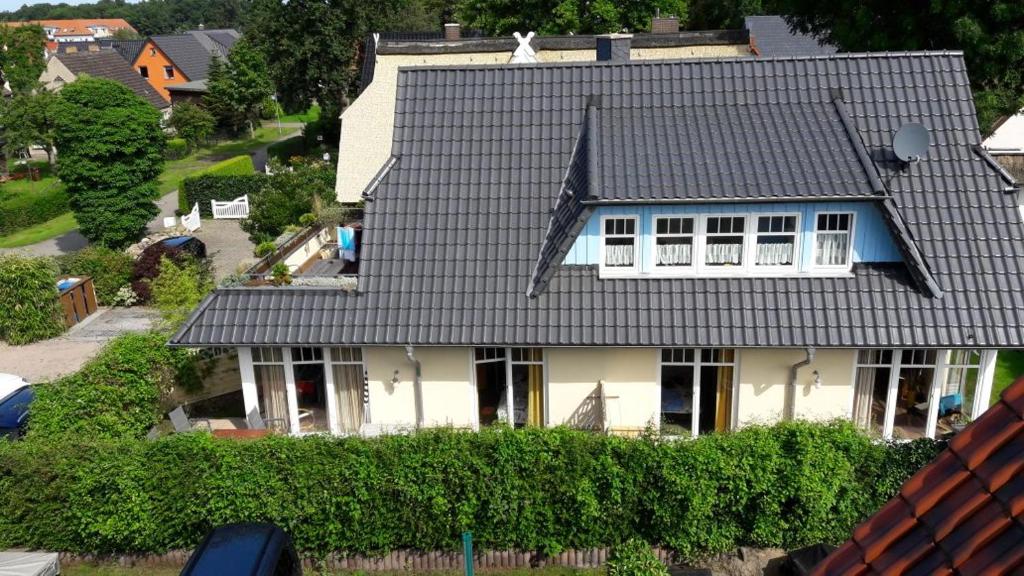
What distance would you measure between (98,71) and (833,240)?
201 ft

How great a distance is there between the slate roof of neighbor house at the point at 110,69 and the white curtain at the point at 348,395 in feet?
172

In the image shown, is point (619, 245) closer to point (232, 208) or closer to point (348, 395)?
point (348, 395)

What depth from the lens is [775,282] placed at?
13.5 metres

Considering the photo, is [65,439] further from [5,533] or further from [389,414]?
[389,414]

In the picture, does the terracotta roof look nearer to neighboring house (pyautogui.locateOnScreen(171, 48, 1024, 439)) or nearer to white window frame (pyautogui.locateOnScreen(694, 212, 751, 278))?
neighboring house (pyautogui.locateOnScreen(171, 48, 1024, 439))

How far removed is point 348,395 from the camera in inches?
581

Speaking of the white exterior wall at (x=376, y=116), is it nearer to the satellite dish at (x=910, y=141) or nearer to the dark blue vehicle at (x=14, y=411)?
the dark blue vehicle at (x=14, y=411)

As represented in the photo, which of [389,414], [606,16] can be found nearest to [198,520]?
[389,414]

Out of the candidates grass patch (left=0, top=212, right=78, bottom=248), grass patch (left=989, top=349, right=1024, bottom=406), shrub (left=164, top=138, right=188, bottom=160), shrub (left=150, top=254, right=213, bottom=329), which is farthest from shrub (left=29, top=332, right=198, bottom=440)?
shrub (left=164, top=138, right=188, bottom=160)

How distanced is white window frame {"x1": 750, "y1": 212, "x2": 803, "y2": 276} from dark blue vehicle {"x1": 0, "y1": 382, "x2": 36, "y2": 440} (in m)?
15.1

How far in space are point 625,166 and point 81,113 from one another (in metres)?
25.1

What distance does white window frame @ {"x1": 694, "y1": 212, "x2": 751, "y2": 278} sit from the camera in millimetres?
13508

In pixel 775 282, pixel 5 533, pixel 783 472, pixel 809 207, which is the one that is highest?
pixel 809 207

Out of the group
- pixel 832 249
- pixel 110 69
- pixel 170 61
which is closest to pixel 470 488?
pixel 832 249
